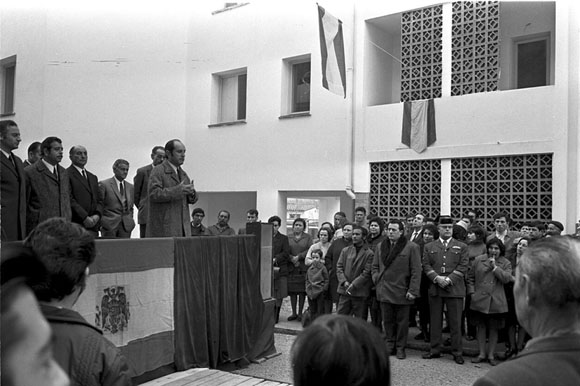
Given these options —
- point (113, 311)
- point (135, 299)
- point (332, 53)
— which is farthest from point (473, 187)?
point (113, 311)

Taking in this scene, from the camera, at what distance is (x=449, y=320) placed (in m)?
6.89

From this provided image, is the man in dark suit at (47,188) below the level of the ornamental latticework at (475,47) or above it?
below

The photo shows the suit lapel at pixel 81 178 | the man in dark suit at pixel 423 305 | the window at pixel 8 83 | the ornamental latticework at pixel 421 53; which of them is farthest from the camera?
the ornamental latticework at pixel 421 53

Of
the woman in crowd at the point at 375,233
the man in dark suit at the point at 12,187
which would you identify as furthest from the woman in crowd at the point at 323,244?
the man in dark suit at the point at 12,187

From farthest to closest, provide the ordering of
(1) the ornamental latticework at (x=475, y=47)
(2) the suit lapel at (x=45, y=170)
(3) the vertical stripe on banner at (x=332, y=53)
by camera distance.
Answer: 1. (3) the vertical stripe on banner at (x=332, y=53)
2. (1) the ornamental latticework at (x=475, y=47)
3. (2) the suit lapel at (x=45, y=170)

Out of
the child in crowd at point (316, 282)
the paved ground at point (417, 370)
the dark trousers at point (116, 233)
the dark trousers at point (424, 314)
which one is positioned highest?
the dark trousers at point (116, 233)

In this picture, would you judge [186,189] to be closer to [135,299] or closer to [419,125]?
[135,299]

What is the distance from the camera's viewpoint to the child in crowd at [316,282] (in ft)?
26.4

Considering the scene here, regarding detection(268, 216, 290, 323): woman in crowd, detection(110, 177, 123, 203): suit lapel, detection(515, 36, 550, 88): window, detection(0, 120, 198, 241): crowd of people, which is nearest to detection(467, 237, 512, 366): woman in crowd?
detection(268, 216, 290, 323): woman in crowd

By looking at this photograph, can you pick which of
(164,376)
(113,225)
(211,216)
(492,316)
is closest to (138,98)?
(113,225)

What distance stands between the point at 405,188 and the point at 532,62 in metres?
3.66

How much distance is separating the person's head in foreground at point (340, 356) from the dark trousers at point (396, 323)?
593cm

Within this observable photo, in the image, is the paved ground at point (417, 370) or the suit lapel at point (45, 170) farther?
the paved ground at point (417, 370)

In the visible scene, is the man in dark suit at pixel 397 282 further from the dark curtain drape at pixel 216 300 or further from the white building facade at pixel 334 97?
the white building facade at pixel 334 97
